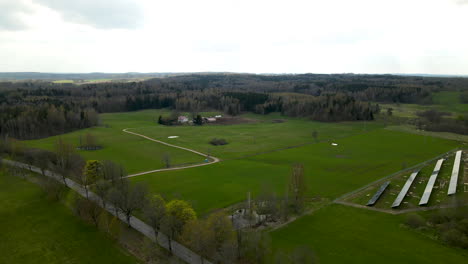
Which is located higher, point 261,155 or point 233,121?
point 233,121

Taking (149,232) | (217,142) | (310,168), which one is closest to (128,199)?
(149,232)

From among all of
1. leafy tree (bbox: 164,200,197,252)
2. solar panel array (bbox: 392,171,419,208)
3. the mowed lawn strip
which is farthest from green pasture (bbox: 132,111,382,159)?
leafy tree (bbox: 164,200,197,252)

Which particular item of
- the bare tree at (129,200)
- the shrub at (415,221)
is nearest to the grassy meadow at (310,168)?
the shrub at (415,221)

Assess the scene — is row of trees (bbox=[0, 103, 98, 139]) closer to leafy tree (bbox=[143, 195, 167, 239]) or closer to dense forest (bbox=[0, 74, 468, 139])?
dense forest (bbox=[0, 74, 468, 139])

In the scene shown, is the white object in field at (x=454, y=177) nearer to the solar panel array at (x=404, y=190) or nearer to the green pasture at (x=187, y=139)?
the solar panel array at (x=404, y=190)

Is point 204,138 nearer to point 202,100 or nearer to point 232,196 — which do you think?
point 232,196

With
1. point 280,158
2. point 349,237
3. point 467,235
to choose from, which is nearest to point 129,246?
point 349,237

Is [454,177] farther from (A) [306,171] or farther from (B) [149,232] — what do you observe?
(B) [149,232]

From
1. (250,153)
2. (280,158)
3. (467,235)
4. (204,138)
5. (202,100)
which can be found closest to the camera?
(467,235)
